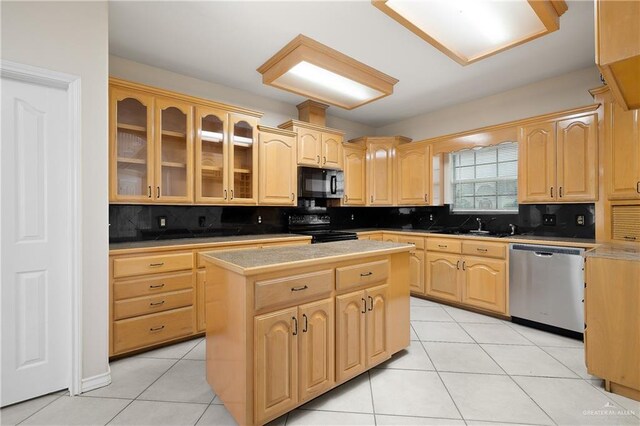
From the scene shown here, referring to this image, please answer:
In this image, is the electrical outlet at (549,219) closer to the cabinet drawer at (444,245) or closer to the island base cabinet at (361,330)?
the cabinet drawer at (444,245)

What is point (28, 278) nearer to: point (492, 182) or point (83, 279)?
point (83, 279)

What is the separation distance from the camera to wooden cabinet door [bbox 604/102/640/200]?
7.91ft

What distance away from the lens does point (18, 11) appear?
65.9 inches

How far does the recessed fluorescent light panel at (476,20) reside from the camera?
1.82 meters

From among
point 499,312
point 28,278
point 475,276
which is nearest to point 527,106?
point 475,276

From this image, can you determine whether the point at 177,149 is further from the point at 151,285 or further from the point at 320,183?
the point at 320,183

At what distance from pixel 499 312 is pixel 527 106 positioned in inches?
98.6

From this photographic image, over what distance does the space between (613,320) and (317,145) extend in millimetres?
3319

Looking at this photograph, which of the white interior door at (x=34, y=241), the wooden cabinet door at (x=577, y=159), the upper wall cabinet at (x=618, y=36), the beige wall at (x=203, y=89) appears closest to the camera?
the upper wall cabinet at (x=618, y=36)

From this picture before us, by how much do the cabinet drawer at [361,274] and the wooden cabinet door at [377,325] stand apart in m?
0.08

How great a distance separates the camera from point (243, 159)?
11.0 feet

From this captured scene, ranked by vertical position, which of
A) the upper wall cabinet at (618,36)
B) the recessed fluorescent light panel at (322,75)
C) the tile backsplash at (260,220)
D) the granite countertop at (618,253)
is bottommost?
the granite countertop at (618,253)

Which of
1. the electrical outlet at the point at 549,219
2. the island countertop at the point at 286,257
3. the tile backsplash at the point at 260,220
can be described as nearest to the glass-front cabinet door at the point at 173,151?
the tile backsplash at the point at 260,220

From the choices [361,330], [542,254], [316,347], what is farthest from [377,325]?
[542,254]
